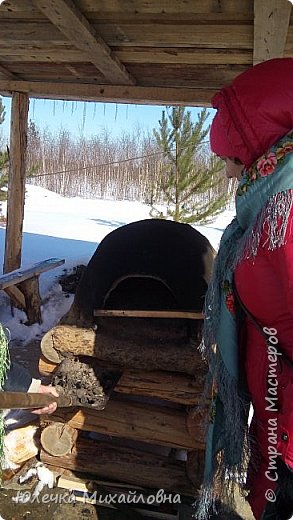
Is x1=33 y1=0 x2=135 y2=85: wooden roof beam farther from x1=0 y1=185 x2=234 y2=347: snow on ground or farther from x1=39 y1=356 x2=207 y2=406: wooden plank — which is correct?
x1=0 y1=185 x2=234 y2=347: snow on ground

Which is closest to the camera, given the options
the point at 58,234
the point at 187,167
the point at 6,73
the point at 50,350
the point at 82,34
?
the point at 50,350

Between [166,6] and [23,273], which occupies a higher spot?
[166,6]

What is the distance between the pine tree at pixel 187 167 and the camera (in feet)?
30.4

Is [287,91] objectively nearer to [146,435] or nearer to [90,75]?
[146,435]

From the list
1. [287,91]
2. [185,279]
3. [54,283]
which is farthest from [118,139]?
[287,91]

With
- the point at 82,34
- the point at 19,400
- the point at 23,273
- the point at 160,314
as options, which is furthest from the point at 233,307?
the point at 23,273

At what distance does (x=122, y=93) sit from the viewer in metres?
4.14

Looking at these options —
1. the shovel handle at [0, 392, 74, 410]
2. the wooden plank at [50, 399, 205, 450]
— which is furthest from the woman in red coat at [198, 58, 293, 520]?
the wooden plank at [50, 399, 205, 450]

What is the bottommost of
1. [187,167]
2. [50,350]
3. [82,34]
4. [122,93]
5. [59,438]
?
[59,438]

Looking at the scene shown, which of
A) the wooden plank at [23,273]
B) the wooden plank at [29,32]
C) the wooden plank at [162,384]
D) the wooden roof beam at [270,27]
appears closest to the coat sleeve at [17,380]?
the wooden plank at [162,384]

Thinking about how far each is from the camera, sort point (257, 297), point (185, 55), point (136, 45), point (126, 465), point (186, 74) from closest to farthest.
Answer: point (257, 297) < point (126, 465) < point (136, 45) < point (185, 55) < point (186, 74)

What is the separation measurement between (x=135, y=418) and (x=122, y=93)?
2.79 meters

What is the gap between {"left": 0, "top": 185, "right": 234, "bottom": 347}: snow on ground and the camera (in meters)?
5.37

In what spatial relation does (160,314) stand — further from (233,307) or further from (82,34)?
(82,34)
